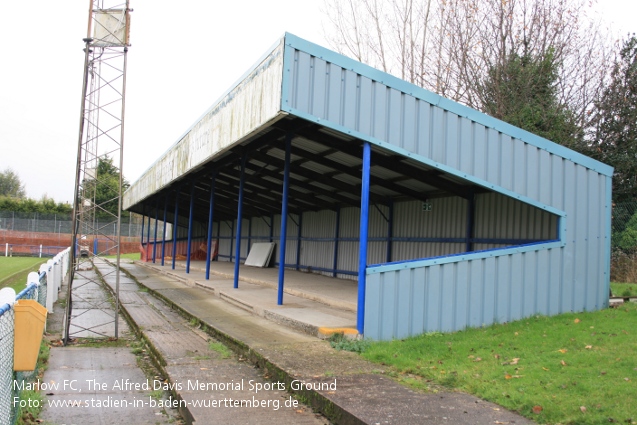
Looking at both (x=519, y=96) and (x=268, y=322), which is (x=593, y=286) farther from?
(x=519, y=96)

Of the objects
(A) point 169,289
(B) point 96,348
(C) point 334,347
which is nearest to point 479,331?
(C) point 334,347

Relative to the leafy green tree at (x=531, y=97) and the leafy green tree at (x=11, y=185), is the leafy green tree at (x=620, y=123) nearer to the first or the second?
the leafy green tree at (x=531, y=97)

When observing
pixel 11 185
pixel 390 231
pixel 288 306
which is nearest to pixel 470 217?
pixel 390 231

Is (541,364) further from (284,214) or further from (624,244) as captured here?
(624,244)

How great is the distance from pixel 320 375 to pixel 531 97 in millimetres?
18560

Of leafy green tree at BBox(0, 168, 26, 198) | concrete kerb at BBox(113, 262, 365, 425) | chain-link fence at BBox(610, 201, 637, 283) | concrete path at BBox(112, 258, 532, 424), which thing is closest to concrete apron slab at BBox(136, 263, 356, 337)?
concrete path at BBox(112, 258, 532, 424)

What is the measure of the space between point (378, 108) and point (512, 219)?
410 cm

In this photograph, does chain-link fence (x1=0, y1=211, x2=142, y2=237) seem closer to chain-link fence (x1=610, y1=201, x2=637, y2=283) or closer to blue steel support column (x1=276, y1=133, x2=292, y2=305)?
chain-link fence (x1=610, y1=201, x2=637, y2=283)

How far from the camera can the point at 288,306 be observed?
37.3 feet

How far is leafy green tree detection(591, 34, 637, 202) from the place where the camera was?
20.7m

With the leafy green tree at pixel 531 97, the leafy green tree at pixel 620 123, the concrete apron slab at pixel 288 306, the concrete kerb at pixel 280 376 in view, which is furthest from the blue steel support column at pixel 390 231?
the leafy green tree at pixel 620 123

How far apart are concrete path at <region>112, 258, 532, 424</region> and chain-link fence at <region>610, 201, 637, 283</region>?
412 inches

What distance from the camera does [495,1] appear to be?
73.4ft

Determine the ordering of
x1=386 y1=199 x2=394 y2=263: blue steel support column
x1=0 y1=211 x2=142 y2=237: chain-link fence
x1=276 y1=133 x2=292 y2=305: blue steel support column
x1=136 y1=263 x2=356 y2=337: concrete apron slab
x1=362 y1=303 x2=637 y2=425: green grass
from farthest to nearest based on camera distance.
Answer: x1=0 y1=211 x2=142 y2=237: chain-link fence → x1=386 y1=199 x2=394 y2=263: blue steel support column → x1=276 y1=133 x2=292 y2=305: blue steel support column → x1=136 y1=263 x2=356 y2=337: concrete apron slab → x1=362 y1=303 x2=637 y2=425: green grass
